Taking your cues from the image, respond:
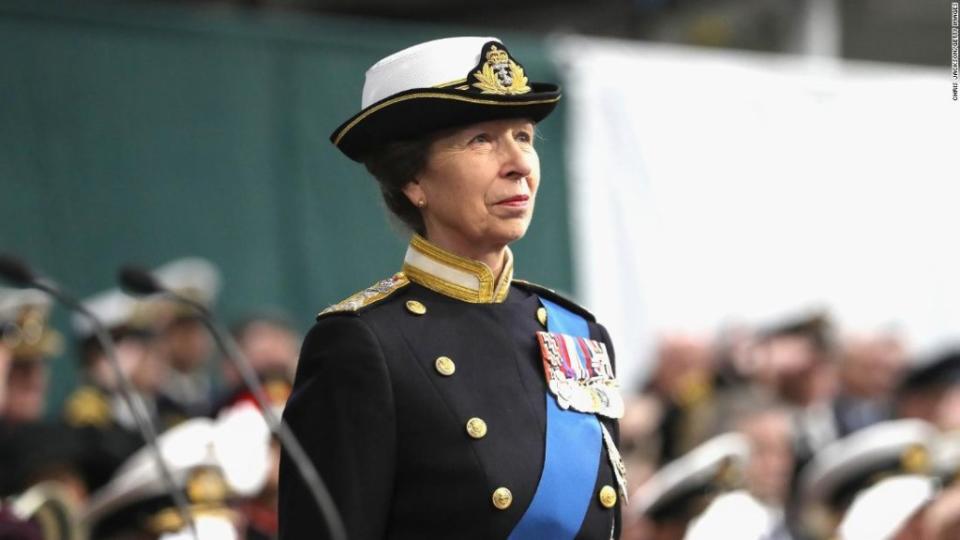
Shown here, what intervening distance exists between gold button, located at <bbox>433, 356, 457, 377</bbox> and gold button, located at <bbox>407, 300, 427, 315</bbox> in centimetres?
10

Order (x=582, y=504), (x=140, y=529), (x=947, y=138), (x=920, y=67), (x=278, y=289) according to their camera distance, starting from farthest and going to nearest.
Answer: (x=920, y=67), (x=947, y=138), (x=278, y=289), (x=140, y=529), (x=582, y=504)

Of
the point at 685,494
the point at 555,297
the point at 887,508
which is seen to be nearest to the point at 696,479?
the point at 685,494

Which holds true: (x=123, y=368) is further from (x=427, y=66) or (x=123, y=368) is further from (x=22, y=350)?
(x=427, y=66)

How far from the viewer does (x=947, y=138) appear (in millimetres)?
11367

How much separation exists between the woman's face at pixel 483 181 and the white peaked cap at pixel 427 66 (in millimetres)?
99

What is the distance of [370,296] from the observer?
316 cm

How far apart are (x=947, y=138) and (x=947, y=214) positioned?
47 cm

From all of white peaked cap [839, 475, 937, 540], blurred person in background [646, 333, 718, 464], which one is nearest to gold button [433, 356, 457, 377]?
white peaked cap [839, 475, 937, 540]

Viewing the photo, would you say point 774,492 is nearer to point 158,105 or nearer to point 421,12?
point 158,105

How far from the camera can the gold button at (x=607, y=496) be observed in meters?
3.13

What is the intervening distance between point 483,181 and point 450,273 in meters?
0.20

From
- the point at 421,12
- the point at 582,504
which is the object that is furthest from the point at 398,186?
the point at 421,12

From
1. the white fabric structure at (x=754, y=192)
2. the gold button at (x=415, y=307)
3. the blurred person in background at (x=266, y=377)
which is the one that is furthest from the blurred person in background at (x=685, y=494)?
the white fabric structure at (x=754, y=192)

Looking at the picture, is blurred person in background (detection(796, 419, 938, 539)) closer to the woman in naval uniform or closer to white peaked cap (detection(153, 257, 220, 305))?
white peaked cap (detection(153, 257, 220, 305))
